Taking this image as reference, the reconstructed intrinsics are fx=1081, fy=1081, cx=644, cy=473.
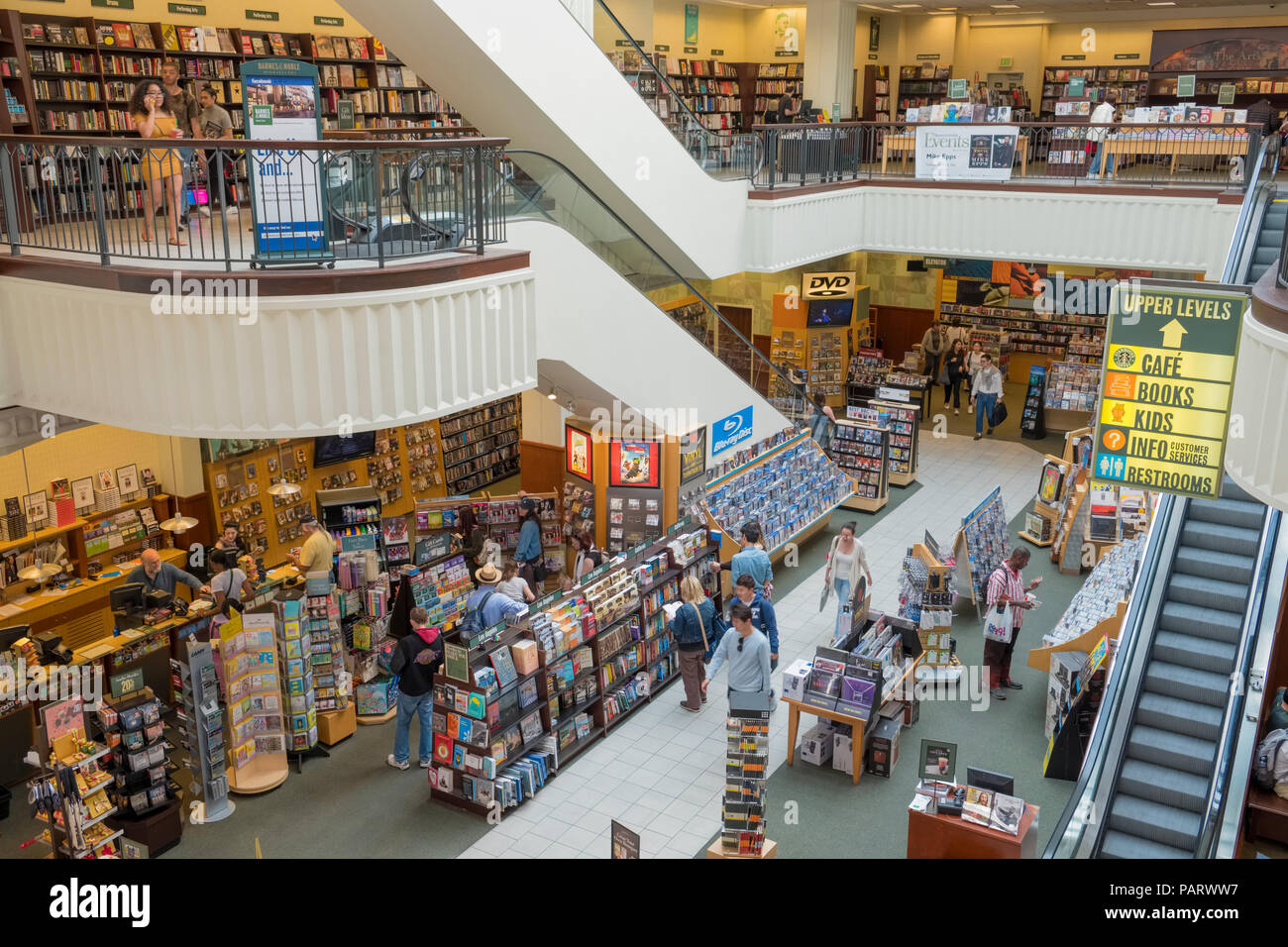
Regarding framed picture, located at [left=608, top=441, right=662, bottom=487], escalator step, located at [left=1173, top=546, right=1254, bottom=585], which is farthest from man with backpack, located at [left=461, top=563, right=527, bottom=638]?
escalator step, located at [left=1173, top=546, right=1254, bottom=585]

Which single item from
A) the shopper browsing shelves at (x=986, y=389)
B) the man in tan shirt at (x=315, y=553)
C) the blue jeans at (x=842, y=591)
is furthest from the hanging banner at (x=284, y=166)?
the shopper browsing shelves at (x=986, y=389)

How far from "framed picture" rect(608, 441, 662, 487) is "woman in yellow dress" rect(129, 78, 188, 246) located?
5.42 meters

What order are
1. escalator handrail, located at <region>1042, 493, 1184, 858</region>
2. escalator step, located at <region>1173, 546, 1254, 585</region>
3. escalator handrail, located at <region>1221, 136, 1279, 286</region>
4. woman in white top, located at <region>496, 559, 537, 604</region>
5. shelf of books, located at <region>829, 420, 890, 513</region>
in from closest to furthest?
escalator handrail, located at <region>1042, 493, 1184, 858</region> < escalator step, located at <region>1173, 546, 1254, 585</region> < woman in white top, located at <region>496, 559, 537, 604</region> < escalator handrail, located at <region>1221, 136, 1279, 286</region> < shelf of books, located at <region>829, 420, 890, 513</region>

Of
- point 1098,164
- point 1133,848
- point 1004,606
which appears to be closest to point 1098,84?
point 1098,164

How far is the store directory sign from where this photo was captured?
6609mm

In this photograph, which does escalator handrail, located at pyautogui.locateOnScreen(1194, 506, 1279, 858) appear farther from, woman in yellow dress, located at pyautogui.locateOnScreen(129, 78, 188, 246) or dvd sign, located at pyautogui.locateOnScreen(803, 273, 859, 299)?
dvd sign, located at pyautogui.locateOnScreen(803, 273, 859, 299)

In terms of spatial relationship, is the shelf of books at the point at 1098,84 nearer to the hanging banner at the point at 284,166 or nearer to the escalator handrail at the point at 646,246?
the escalator handrail at the point at 646,246

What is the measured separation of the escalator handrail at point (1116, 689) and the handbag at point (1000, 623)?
101cm

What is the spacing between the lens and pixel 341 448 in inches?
519

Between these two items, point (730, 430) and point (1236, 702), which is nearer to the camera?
point (1236, 702)

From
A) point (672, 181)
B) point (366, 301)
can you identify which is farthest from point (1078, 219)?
point (366, 301)

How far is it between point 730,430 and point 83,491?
23.7 feet

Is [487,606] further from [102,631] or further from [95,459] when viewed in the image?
[95,459]

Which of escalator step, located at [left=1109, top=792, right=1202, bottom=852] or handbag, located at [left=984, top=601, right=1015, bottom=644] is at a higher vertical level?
handbag, located at [left=984, top=601, right=1015, bottom=644]
